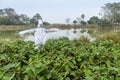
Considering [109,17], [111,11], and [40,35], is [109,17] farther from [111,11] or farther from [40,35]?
[40,35]

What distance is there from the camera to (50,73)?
2.10 meters

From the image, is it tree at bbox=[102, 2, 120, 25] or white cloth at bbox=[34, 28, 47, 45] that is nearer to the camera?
white cloth at bbox=[34, 28, 47, 45]

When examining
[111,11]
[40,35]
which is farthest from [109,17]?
[40,35]

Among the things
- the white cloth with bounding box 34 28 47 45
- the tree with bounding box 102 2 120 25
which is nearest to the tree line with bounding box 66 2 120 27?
the tree with bounding box 102 2 120 25

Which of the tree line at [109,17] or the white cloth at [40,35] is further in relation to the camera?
the tree line at [109,17]

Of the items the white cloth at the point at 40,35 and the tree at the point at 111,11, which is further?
the tree at the point at 111,11

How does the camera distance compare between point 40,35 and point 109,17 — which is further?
point 109,17

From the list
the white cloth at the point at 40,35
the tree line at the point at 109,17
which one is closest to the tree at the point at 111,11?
the tree line at the point at 109,17

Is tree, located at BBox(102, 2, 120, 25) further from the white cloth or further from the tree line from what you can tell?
the white cloth

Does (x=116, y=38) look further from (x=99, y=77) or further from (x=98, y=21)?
(x=98, y=21)

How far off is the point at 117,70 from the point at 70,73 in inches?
18.8

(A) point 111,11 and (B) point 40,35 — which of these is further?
(A) point 111,11

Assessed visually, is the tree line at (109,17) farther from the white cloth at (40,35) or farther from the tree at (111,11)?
the white cloth at (40,35)

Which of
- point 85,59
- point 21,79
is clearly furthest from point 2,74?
point 85,59
